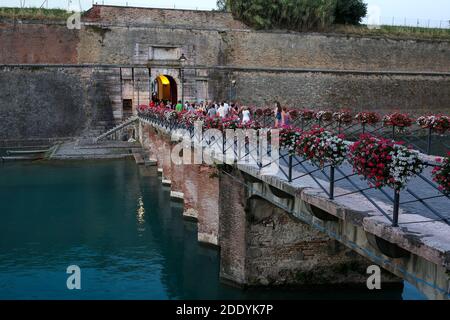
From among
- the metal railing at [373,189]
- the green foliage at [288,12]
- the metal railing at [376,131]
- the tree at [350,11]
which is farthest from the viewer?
the tree at [350,11]

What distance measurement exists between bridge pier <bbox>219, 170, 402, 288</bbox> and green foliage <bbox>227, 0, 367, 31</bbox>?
24536 millimetres

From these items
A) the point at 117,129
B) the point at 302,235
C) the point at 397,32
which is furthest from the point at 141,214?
the point at 397,32

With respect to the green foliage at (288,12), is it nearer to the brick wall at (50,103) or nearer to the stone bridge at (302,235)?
the brick wall at (50,103)

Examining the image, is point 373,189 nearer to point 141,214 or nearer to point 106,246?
point 106,246

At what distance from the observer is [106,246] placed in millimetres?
13023

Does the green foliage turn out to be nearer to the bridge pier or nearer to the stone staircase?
the stone staircase

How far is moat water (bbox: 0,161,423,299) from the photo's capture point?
397 inches

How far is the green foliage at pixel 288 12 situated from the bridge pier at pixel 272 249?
24536mm

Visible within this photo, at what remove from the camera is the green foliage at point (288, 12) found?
3228cm

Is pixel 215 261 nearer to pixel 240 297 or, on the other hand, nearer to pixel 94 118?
pixel 240 297

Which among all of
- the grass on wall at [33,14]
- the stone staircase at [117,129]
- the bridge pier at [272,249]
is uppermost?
the grass on wall at [33,14]

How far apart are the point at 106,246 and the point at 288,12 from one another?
24435 mm

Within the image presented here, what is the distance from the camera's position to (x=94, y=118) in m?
29.4

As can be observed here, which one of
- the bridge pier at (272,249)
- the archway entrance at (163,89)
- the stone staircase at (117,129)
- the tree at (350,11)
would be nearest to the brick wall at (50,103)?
the stone staircase at (117,129)
